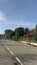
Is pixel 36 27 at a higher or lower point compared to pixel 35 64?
higher

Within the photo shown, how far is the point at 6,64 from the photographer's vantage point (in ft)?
46.4

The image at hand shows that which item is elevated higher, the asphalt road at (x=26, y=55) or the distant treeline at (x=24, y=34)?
the distant treeline at (x=24, y=34)

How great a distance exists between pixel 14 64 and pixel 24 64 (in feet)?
1.99

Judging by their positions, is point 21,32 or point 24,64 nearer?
point 24,64

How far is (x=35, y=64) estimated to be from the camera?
554 inches

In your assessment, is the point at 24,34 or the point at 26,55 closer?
the point at 26,55

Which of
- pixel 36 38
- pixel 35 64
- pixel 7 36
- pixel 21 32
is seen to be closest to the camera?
pixel 35 64

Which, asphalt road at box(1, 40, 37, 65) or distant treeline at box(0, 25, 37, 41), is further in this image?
distant treeline at box(0, 25, 37, 41)

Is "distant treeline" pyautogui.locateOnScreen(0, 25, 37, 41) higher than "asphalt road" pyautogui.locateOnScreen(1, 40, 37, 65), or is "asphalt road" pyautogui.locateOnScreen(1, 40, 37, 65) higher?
"distant treeline" pyautogui.locateOnScreen(0, 25, 37, 41)

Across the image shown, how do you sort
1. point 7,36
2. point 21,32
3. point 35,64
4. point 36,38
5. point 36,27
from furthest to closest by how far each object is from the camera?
1. point 7,36
2. point 21,32
3. point 36,27
4. point 36,38
5. point 35,64

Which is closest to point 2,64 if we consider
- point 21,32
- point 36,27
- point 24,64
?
point 24,64

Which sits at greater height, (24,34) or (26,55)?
(24,34)

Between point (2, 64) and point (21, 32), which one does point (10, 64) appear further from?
point (21, 32)

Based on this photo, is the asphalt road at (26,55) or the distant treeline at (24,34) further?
the distant treeline at (24,34)
